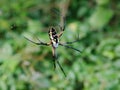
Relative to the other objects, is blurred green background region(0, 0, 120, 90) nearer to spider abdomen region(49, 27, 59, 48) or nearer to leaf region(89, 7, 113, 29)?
leaf region(89, 7, 113, 29)

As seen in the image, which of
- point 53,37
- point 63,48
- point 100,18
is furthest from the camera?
point 100,18

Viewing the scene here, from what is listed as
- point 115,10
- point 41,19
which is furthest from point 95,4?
point 41,19

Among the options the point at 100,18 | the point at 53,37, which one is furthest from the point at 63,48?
the point at 53,37

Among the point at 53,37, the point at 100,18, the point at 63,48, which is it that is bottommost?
the point at 63,48

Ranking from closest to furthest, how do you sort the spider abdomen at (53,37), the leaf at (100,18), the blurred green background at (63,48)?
1. the spider abdomen at (53,37)
2. the blurred green background at (63,48)
3. the leaf at (100,18)

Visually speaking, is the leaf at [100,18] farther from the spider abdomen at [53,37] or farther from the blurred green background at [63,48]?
the spider abdomen at [53,37]

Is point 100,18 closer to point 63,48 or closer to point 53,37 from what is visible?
point 63,48

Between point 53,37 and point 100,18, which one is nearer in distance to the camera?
point 53,37

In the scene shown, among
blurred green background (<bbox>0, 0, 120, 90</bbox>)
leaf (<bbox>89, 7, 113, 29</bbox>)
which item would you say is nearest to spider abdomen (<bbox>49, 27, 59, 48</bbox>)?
blurred green background (<bbox>0, 0, 120, 90</bbox>)

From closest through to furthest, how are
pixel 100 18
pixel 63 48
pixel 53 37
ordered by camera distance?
pixel 53 37 → pixel 63 48 → pixel 100 18

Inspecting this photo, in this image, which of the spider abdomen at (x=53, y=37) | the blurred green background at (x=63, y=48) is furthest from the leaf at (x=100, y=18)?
the spider abdomen at (x=53, y=37)
